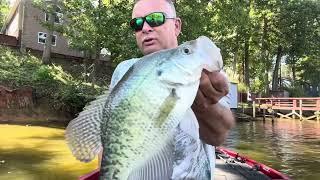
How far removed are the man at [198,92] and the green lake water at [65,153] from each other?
19.0ft

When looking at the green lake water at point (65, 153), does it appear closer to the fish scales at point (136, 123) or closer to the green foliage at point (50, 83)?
the green foliage at point (50, 83)

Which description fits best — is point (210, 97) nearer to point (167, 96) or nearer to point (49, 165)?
point (167, 96)

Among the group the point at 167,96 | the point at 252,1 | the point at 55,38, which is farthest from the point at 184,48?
the point at 252,1

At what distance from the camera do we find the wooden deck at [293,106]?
38312 mm

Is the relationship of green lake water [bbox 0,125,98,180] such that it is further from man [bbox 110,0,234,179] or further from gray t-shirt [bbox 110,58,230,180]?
gray t-shirt [bbox 110,58,230,180]

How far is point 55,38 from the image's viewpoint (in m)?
40.9

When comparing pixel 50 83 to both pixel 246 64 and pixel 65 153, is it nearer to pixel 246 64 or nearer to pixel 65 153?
pixel 65 153

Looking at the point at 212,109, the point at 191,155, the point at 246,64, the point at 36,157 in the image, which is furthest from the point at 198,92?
the point at 246,64

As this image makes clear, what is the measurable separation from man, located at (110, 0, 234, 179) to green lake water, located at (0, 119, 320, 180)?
5.79 m

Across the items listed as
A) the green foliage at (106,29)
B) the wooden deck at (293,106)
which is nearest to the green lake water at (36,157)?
the green foliage at (106,29)

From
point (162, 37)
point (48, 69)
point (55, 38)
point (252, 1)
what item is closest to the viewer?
point (162, 37)

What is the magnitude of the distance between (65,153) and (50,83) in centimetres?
1274

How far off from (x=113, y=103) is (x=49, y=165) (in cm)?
1203

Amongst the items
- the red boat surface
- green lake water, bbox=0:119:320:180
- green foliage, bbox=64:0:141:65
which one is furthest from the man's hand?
green foliage, bbox=64:0:141:65
